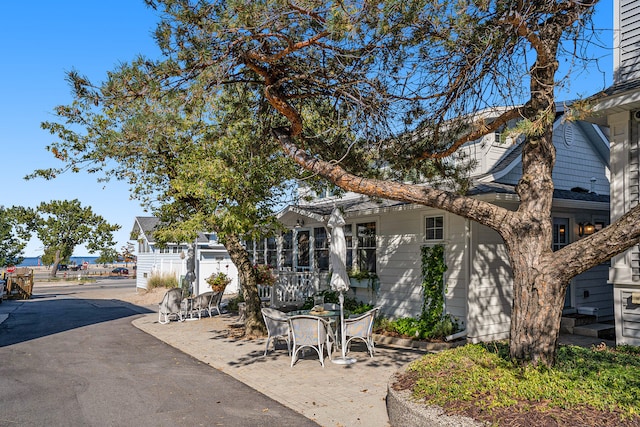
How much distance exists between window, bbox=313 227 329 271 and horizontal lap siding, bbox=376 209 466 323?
9.21 ft

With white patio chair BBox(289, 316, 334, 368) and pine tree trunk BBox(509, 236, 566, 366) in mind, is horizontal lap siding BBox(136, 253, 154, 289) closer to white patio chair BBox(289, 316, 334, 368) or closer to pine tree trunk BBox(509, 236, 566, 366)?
white patio chair BBox(289, 316, 334, 368)

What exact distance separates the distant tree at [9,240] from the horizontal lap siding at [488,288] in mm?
44295

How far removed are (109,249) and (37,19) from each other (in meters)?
44.6

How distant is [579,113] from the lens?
5.09 meters

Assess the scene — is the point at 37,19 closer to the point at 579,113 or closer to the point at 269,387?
the point at 269,387

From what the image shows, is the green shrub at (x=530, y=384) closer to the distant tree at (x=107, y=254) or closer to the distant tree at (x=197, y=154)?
the distant tree at (x=197, y=154)

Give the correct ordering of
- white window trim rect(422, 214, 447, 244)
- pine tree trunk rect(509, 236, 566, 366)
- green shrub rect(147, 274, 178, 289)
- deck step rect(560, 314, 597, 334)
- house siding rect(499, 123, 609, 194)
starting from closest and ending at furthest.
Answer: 1. pine tree trunk rect(509, 236, 566, 366)
2. white window trim rect(422, 214, 447, 244)
3. deck step rect(560, 314, 597, 334)
4. house siding rect(499, 123, 609, 194)
5. green shrub rect(147, 274, 178, 289)

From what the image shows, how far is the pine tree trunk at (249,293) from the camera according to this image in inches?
444

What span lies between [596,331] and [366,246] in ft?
19.3

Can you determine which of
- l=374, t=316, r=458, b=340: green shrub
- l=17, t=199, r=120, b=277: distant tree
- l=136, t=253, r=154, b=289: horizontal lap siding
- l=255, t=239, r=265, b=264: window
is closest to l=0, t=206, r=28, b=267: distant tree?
l=17, t=199, r=120, b=277: distant tree

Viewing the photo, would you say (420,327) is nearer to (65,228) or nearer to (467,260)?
(467,260)

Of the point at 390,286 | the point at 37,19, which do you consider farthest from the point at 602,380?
the point at 37,19

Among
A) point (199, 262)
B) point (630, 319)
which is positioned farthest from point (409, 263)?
point (199, 262)

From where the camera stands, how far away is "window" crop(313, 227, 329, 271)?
14.7 meters
